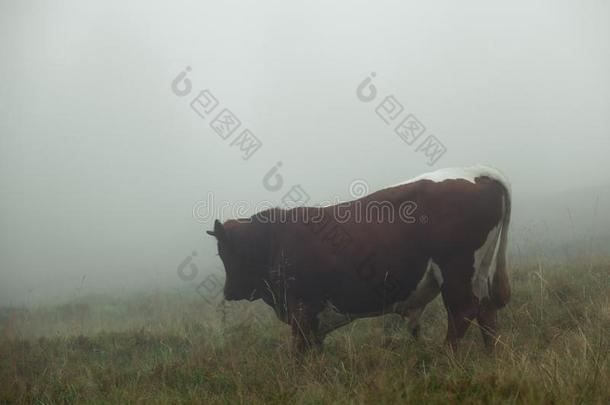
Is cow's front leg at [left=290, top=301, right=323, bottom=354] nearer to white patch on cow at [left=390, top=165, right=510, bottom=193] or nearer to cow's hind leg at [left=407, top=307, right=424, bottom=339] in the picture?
cow's hind leg at [left=407, top=307, right=424, bottom=339]

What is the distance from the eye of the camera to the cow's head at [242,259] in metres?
6.18

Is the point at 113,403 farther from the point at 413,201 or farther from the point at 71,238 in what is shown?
the point at 71,238

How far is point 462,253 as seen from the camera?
5.22m

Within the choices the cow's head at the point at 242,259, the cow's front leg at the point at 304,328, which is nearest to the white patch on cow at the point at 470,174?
the cow's front leg at the point at 304,328

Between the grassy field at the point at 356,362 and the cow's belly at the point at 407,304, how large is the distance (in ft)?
0.97

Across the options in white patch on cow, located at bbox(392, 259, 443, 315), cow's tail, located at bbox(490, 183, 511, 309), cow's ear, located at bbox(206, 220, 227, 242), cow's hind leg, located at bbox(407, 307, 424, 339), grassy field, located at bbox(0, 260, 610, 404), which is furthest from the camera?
cow's ear, located at bbox(206, 220, 227, 242)

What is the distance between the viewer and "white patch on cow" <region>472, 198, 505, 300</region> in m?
5.30

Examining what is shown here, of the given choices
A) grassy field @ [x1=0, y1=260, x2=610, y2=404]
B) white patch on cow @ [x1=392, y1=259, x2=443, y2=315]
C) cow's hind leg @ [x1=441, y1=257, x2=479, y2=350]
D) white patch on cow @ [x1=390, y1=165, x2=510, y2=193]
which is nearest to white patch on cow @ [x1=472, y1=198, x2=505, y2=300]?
cow's hind leg @ [x1=441, y1=257, x2=479, y2=350]

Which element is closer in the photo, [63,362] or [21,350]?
[63,362]

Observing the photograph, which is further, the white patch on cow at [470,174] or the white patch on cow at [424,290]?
the white patch on cow at [470,174]

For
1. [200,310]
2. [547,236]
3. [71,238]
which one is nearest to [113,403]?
[200,310]

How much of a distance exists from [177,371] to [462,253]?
3.20m

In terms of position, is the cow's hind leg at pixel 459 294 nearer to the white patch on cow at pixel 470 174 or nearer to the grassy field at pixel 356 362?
the grassy field at pixel 356 362

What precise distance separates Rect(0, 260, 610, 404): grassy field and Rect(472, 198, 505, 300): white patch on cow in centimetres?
55
